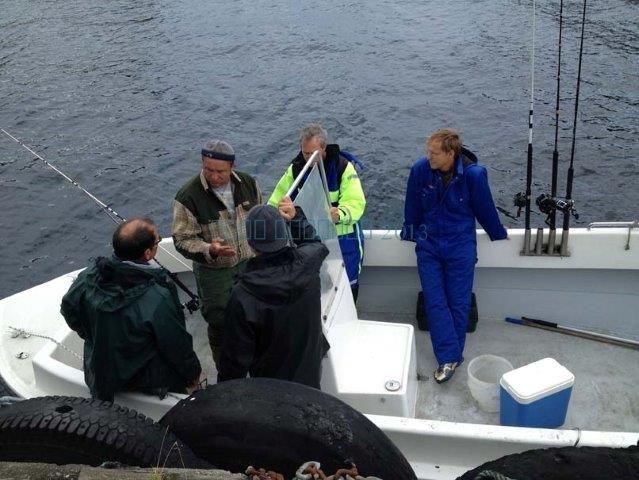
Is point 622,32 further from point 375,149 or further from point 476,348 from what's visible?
point 476,348

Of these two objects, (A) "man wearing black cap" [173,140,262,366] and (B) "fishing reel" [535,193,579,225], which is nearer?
(A) "man wearing black cap" [173,140,262,366]

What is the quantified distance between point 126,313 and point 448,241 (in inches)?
95.7

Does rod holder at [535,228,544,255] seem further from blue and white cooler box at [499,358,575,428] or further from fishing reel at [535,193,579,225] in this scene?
blue and white cooler box at [499,358,575,428]

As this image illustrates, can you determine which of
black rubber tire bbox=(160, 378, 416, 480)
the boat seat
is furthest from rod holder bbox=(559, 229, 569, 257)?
black rubber tire bbox=(160, 378, 416, 480)

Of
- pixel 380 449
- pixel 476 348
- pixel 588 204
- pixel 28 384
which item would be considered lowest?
pixel 588 204

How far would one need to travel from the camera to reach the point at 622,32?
16.9 m

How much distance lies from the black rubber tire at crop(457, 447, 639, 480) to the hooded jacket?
1565mm

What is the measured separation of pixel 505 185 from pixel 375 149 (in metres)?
2.54

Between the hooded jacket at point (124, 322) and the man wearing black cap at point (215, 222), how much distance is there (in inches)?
32.9

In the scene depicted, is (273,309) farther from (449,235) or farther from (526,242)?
(526,242)

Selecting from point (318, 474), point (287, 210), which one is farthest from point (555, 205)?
point (318, 474)

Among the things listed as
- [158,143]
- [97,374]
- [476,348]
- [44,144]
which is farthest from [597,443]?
[44,144]

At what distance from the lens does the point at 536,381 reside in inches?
153

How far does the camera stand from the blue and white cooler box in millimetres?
3842
